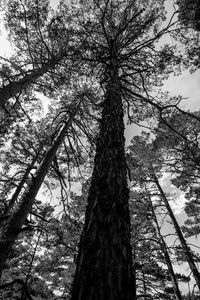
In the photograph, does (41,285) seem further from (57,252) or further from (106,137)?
(106,137)

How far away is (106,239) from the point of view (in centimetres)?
182

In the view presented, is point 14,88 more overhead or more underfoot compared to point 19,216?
more overhead

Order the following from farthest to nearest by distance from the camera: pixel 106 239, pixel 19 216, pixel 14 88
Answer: pixel 14 88
pixel 19 216
pixel 106 239

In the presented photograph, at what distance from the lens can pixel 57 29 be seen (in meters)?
7.61

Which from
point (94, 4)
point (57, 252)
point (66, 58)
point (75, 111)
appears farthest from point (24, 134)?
point (57, 252)

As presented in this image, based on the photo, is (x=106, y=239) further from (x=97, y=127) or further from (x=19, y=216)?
(x=97, y=127)

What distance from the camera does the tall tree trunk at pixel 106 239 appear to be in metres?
1.48

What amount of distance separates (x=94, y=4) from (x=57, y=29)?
187 centimetres

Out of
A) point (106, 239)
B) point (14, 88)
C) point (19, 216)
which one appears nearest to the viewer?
point (106, 239)

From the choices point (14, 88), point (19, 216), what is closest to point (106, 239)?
point (19, 216)

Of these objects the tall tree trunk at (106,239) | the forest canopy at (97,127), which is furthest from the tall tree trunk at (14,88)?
the tall tree trunk at (106,239)

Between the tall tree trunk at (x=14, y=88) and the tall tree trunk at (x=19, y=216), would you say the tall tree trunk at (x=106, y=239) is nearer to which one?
the tall tree trunk at (x=19, y=216)

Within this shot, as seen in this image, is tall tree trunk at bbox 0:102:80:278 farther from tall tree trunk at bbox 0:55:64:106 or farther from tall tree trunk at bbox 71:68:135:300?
tall tree trunk at bbox 71:68:135:300

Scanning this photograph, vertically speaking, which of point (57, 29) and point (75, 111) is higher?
point (57, 29)
